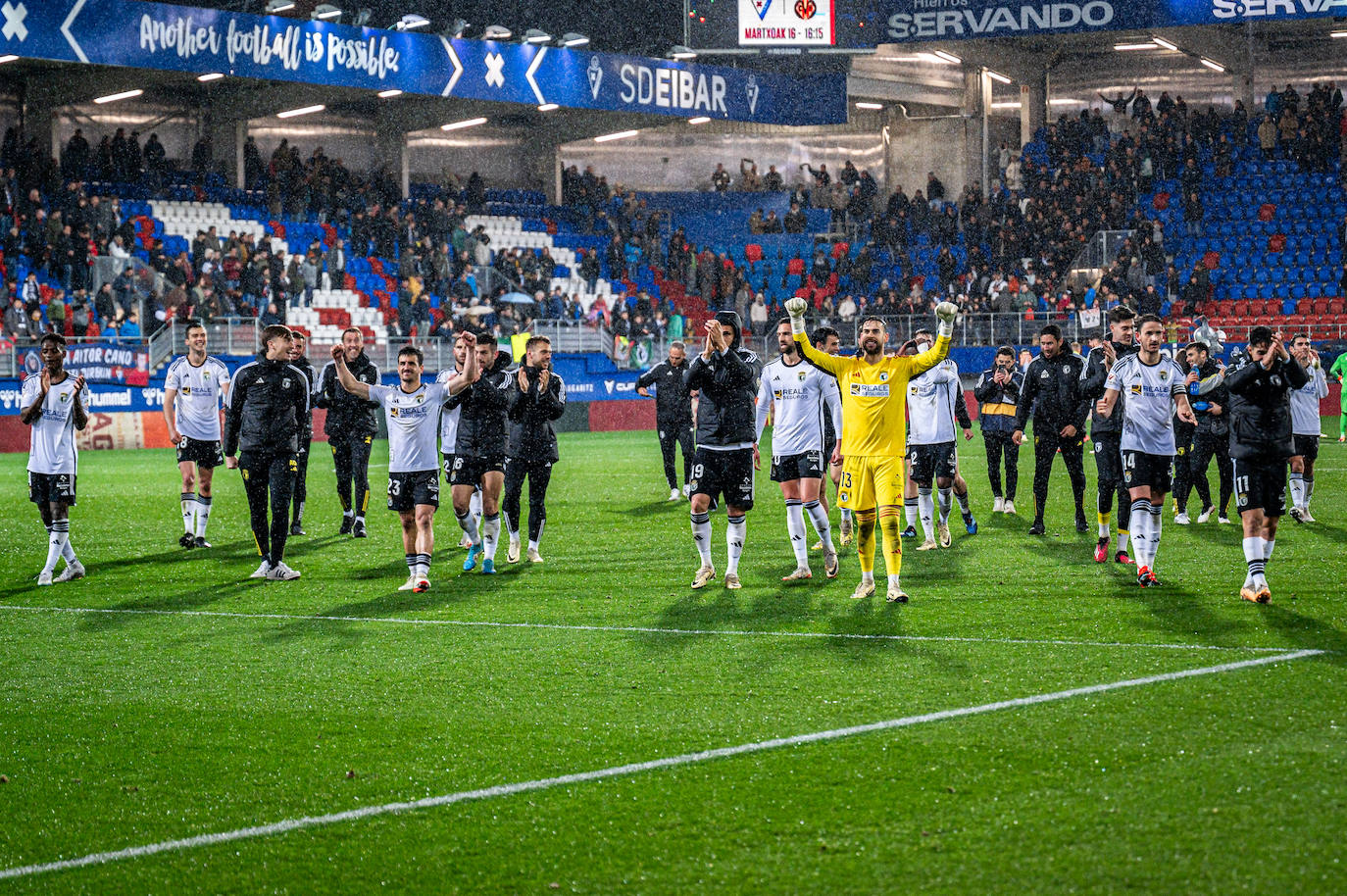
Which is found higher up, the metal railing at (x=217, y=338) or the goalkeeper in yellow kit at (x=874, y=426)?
the metal railing at (x=217, y=338)

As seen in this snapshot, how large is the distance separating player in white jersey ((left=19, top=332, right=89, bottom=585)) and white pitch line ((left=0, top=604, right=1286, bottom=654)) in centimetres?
129

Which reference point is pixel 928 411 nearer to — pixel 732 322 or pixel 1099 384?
pixel 1099 384

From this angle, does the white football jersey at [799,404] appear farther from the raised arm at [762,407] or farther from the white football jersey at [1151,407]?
the white football jersey at [1151,407]

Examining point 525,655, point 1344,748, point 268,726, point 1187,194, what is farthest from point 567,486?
point 1187,194

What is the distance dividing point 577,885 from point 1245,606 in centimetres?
653

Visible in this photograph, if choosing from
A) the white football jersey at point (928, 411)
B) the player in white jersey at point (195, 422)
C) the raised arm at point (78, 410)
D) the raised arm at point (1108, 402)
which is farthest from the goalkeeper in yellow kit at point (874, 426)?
the player in white jersey at point (195, 422)

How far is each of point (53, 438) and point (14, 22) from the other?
74.4ft

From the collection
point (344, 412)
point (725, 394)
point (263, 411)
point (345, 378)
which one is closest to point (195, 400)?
point (344, 412)

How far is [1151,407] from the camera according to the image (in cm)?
1106

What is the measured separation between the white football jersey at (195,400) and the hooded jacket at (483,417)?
404 centimetres

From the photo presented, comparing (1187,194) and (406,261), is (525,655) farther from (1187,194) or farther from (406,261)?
(1187,194)

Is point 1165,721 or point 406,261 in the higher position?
point 406,261

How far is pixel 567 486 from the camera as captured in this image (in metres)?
20.8

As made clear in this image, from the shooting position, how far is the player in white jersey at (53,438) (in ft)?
40.1
